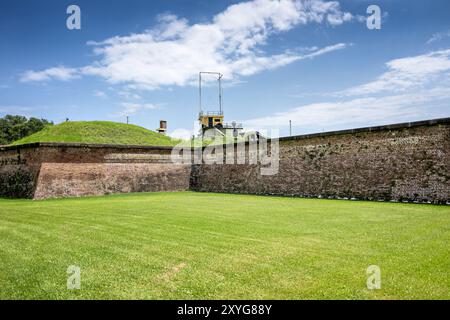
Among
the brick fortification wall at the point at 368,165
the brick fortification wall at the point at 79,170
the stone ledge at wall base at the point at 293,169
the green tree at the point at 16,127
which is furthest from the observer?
the green tree at the point at 16,127

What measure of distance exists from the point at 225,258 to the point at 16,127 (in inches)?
2432

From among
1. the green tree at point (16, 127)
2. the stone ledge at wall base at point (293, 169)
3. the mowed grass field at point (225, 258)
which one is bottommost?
the mowed grass field at point (225, 258)

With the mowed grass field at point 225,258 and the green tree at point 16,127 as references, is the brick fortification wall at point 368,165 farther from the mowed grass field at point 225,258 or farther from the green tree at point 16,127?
the green tree at point 16,127

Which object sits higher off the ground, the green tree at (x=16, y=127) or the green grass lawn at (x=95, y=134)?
the green tree at (x=16, y=127)

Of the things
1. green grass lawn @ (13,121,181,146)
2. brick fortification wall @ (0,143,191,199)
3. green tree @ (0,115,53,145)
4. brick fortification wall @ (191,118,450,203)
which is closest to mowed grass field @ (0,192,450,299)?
brick fortification wall @ (191,118,450,203)

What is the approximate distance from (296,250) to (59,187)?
1479 centimetres

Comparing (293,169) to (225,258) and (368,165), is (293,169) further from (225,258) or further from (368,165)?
(225,258)

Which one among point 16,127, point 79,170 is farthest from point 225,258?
point 16,127

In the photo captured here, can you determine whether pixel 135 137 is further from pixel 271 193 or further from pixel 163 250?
pixel 163 250

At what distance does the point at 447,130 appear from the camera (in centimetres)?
1165

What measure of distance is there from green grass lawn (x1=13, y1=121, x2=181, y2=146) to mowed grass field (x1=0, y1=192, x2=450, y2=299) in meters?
15.0

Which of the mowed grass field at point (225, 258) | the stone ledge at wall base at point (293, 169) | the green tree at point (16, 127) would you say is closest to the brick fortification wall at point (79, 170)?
the stone ledge at wall base at point (293, 169)

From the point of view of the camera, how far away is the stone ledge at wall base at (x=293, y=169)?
12.2m

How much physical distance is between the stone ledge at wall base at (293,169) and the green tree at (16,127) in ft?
129
